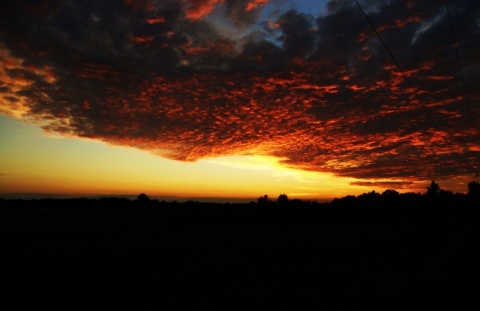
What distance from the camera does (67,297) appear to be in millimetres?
11484

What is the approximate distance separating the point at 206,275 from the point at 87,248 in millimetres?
13801

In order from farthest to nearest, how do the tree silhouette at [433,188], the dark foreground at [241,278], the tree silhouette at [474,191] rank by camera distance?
the tree silhouette at [433,188] → the tree silhouette at [474,191] → the dark foreground at [241,278]

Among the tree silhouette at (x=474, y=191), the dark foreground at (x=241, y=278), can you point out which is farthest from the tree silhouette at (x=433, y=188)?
the dark foreground at (x=241, y=278)

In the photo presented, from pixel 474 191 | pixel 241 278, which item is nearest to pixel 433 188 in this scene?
pixel 474 191

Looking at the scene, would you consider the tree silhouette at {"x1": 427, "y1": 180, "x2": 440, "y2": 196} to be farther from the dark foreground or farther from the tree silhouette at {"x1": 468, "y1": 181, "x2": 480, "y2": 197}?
the dark foreground

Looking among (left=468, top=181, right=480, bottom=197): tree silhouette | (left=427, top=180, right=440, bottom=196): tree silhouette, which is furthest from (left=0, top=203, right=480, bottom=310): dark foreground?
(left=427, top=180, right=440, bottom=196): tree silhouette

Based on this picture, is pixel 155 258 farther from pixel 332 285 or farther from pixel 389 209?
pixel 389 209

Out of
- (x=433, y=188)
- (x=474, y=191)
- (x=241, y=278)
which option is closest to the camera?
(x=241, y=278)

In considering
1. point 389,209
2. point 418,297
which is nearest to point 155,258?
point 418,297

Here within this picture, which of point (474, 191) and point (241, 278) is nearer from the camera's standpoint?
point (241, 278)

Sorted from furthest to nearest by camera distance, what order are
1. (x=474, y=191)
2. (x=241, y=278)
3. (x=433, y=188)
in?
(x=433, y=188) → (x=474, y=191) → (x=241, y=278)

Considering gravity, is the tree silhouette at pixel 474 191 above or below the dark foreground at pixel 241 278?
above

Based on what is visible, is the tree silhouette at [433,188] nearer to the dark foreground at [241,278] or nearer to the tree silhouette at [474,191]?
the tree silhouette at [474,191]

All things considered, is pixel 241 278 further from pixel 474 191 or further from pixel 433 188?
pixel 433 188
